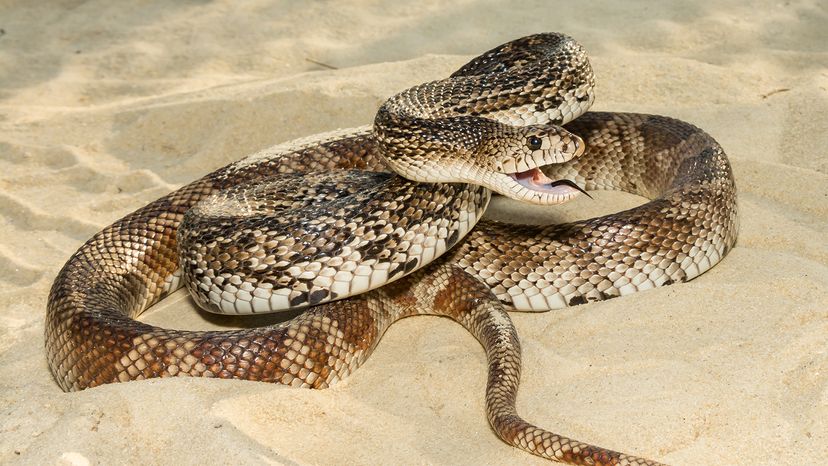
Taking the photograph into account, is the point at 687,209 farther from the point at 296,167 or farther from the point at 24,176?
the point at 24,176

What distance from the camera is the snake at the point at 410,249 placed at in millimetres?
5094

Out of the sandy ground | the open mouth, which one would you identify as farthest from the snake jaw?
the sandy ground

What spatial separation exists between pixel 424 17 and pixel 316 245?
6.41 metres

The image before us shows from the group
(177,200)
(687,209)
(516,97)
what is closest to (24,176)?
(177,200)

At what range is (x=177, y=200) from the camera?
681 cm

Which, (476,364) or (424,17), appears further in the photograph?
(424,17)

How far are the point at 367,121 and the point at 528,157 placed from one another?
3.32 meters

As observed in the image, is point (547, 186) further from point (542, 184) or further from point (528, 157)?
point (528, 157)

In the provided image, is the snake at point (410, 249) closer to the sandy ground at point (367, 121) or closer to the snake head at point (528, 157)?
the snake head at point (528, 157)

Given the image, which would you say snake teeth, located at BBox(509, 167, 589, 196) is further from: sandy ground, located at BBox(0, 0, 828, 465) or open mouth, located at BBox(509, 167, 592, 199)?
sandy ground, located at BBox(0, 0, 828, 465)

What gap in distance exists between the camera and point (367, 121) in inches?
329

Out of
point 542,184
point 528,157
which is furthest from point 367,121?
point 528,157

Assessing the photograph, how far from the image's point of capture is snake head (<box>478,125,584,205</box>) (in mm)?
5266

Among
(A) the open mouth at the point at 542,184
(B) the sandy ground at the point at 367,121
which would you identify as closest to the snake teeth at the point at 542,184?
(A) the open mouth at the point at 542,184
